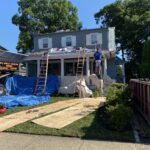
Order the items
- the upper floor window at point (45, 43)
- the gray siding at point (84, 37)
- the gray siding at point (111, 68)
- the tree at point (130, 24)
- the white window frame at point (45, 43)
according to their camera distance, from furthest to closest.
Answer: the tree at point (130, 24) < the white window frame at point (45, 43) < the upper floor window at point (45, 43) < the gray siding at point (84, 37) < the gray siding at point (111, 68)

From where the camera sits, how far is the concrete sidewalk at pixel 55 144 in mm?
6770

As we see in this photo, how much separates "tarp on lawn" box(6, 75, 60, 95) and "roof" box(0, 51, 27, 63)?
4.85 meters

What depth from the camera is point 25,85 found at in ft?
68.2

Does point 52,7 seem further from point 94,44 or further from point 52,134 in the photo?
point 52,134

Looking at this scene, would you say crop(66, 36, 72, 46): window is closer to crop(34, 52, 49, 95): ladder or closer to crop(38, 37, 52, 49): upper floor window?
crop(38, 37, 52, 49): upper floor window

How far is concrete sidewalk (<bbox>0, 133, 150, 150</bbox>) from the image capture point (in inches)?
267

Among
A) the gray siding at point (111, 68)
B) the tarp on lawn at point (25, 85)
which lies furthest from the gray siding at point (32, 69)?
the gray siding at point (111, 68)

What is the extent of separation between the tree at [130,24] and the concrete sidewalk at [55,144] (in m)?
27.0

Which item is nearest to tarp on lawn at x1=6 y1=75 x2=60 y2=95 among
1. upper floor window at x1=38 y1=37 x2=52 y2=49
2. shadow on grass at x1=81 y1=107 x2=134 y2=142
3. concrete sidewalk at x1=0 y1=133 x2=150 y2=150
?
upper floor window at x1=38 y1=37 x2=52 y2=49

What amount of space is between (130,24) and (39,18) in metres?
12.8

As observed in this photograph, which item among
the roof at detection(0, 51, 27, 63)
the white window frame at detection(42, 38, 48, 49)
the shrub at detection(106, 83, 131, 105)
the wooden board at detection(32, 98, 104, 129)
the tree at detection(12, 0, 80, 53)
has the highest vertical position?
the tree at detection(12, 0, 80, 53)

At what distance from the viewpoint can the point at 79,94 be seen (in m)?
18.5

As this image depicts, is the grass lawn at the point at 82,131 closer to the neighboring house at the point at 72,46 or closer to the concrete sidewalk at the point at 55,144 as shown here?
the concrete sidewalk at the point at 55,144

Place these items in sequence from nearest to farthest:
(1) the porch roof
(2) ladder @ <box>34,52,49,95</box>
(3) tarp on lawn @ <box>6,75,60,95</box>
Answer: (2) ladder @ <box>34,52,49,95</box>
(3) tarp on lawn @ <box>6,75,60,95</box>
(1) the porch roof
